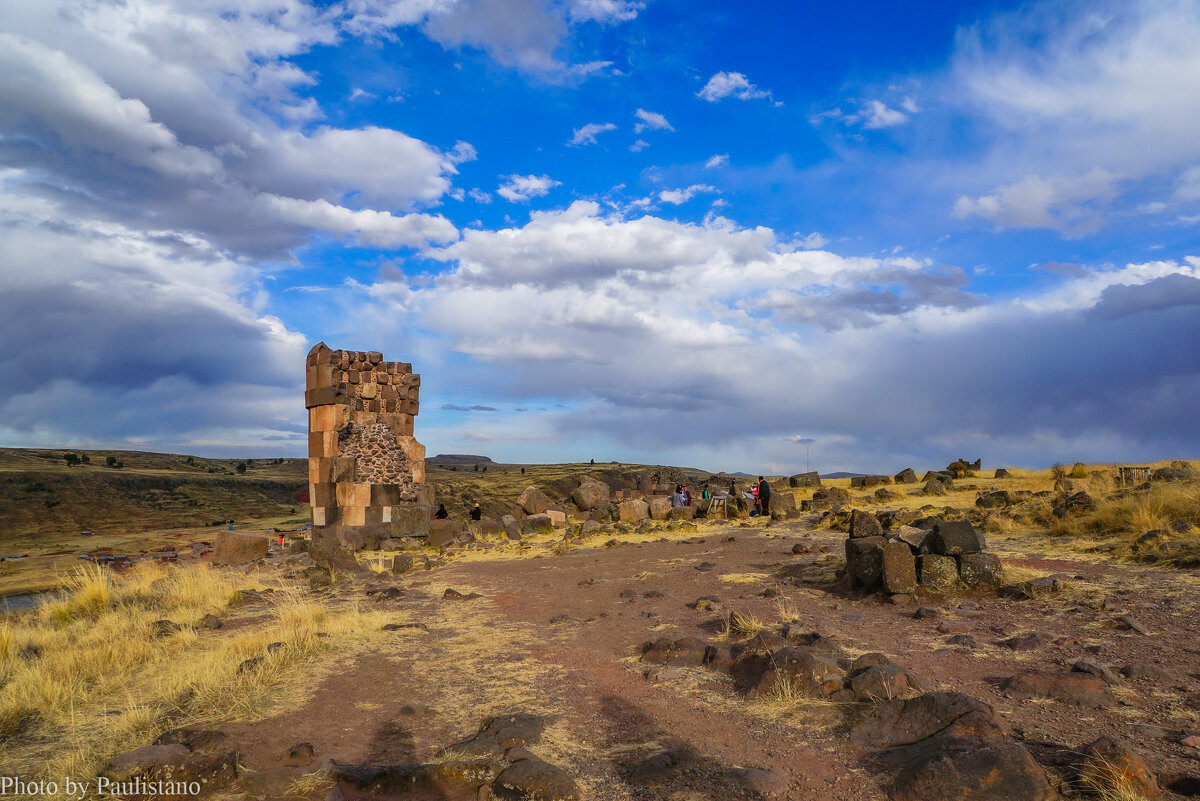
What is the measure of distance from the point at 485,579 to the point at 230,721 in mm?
8561

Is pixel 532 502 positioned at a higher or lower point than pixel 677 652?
higher

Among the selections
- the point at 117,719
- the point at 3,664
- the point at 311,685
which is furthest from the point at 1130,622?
the point at 3,664

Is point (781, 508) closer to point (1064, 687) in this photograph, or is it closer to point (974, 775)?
point (1064, 687)

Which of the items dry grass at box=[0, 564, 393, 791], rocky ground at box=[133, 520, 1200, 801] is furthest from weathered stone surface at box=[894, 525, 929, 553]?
dry grass at box=[0, 564, 393, 791]

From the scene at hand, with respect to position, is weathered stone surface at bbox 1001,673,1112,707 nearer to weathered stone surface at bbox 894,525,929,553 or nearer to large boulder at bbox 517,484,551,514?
weathered stone surface at bbox 894,525,929,553

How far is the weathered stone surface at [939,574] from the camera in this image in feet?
30.2

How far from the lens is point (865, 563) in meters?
9.70

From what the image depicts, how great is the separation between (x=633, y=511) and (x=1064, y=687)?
17.8 m

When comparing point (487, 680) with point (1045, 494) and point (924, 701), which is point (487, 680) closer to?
point (924, 701)

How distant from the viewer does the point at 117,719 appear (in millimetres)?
5957

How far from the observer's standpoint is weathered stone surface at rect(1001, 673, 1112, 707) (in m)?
5.19

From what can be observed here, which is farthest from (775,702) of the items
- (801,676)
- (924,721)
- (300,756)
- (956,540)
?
(956,540)

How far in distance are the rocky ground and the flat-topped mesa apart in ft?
37.6

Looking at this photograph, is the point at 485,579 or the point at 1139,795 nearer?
the point at 1139,795
